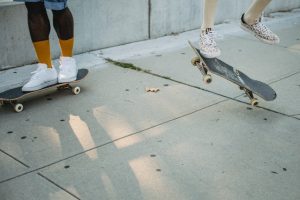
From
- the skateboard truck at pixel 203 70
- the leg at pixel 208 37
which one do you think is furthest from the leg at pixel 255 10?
the skateboard truck at pixel 203 70

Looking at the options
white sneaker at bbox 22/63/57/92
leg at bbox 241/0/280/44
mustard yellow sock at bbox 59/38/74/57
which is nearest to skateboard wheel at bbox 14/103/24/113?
white sneaker at bbox 22/63/57/92

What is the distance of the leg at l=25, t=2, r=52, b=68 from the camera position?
402 cm

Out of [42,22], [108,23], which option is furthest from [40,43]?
[108,23]

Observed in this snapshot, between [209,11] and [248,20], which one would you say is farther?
[248,20]

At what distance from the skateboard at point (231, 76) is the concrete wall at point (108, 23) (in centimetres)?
194

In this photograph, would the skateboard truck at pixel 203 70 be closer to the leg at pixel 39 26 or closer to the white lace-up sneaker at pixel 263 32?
the white lace-up sneaker at pixel 263 32

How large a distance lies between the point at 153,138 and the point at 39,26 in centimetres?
147

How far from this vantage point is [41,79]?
4.13m

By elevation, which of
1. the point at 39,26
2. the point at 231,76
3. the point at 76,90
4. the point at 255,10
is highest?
the point at 255,10

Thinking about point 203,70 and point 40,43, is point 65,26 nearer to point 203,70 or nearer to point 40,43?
point 40,43

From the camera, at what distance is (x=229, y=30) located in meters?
7.06

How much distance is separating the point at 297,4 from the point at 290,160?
648 centimetres

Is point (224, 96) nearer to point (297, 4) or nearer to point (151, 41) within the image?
point (151, 41)

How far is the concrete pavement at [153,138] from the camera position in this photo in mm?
2814
